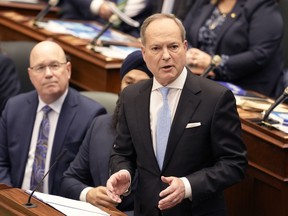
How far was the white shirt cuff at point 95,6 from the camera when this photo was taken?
486 centimetres

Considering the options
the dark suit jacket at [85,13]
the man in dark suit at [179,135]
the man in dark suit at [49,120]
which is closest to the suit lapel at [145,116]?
the man in dark suit at [179,135]

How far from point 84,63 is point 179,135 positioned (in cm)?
191

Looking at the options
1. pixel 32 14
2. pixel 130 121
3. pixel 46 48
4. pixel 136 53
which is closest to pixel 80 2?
pixel 32 14

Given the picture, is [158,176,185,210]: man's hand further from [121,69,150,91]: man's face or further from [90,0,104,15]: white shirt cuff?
[90,0,104,15]: white shirt cuff

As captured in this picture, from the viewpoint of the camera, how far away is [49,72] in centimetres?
327

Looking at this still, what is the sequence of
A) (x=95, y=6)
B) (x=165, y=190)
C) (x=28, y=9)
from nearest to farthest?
(x=165, y=190) → (x=95, y=6) → (x=28, y=9)

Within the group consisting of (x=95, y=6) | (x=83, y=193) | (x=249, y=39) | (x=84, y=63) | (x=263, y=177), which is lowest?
(x=83, y=193)

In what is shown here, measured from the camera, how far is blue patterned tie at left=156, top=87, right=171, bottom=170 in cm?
227

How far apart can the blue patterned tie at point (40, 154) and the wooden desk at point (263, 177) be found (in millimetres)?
802

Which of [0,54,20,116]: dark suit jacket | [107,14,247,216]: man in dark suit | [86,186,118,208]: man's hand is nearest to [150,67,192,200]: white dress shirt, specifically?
[107,14,247,216]: man in dark suit

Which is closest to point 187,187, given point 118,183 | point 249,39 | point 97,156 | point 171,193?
point 171,193

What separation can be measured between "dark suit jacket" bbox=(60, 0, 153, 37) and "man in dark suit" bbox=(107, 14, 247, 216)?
2555 mm

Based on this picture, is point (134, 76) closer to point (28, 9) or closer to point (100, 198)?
point (100, 198)

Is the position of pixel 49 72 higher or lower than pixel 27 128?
higher
